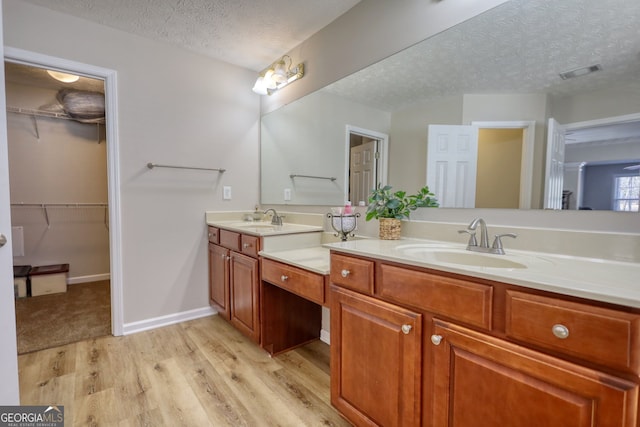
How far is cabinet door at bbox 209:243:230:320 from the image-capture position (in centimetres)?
232

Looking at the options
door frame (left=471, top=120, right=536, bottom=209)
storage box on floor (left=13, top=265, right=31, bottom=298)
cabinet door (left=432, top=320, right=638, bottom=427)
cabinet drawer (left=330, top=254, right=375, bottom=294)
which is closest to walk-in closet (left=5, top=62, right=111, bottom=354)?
storage box on floor (left=13, top=265, right=31, bottom=298)

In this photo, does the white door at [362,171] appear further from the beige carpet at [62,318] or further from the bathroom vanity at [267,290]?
the beige carpet at [62,318]

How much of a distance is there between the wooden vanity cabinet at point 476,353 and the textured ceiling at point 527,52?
906 millimetres

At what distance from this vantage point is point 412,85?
1630 millimetres

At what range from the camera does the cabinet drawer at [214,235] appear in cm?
245

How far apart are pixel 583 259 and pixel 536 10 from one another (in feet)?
3.18

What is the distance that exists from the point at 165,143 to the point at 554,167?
256 cm

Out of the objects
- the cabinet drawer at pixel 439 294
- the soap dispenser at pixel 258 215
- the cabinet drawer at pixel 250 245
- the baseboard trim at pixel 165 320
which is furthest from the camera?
the soap dispenser at pixel 258 215

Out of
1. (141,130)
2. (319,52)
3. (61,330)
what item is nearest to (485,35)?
(319,52)

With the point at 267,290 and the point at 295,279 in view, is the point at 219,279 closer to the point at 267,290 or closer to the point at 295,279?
the point at 267,290

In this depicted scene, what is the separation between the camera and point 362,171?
76.6 inches

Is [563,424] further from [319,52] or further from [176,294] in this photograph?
[176,294]

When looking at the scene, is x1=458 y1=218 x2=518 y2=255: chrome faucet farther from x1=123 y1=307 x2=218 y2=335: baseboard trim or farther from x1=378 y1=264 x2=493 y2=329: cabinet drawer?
x1=123 y1=307 x2=218 y2=335: baseboard trim

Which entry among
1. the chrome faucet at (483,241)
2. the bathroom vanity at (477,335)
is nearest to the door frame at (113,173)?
the bathroom vanity at (477,335)
